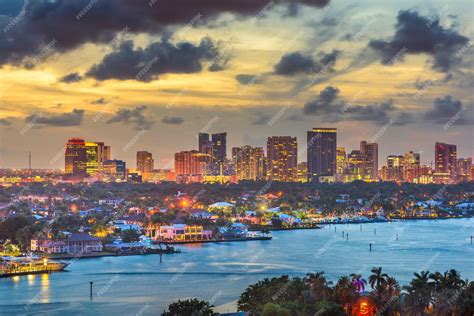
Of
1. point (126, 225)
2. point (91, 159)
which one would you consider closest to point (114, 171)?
point (91, 159)

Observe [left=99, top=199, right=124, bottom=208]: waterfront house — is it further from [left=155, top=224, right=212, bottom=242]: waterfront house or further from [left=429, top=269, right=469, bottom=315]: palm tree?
[left=429, top=269, right=469, bottom=315]: palm tree

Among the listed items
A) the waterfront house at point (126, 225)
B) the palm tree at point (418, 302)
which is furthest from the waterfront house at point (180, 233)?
the palm tree at point (418, 302)

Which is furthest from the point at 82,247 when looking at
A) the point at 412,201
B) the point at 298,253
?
the point at 412,201

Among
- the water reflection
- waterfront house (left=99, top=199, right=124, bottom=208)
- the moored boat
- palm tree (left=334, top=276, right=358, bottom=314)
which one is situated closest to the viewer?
palm tree (left=334, top=276, right=358, bottom=314)

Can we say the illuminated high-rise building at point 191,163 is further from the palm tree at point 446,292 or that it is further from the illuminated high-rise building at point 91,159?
the palm tree at point 446,292

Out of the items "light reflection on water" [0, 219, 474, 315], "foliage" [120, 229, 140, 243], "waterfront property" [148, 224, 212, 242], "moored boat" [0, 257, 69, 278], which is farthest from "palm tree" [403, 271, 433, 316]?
"waterfront property" [148, 224, 212, 242]

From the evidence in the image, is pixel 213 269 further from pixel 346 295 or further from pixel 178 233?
pixel 178 233
